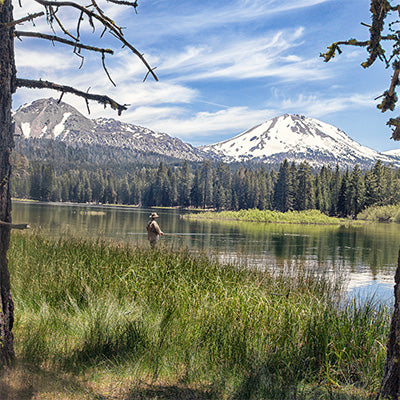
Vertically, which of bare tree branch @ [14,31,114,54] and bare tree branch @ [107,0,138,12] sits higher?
bare tree branch @ [107,0,138,12]

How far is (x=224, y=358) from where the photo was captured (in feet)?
17.0

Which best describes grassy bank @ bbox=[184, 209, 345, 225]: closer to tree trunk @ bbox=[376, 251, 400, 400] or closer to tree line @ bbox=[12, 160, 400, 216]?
tree line @ bbox=[12, 160, 400, 216]

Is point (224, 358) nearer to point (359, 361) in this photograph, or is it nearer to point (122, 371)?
point (122, 371)

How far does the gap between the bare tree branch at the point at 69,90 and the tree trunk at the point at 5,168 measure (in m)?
0.36

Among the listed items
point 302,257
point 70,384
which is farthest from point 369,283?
point 70,384

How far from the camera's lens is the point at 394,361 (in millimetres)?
3387

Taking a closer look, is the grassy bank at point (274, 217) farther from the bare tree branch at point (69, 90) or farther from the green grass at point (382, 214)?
the bare tree branch at point (69, 90)

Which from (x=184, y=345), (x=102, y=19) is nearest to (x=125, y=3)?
(x=102, y=19)

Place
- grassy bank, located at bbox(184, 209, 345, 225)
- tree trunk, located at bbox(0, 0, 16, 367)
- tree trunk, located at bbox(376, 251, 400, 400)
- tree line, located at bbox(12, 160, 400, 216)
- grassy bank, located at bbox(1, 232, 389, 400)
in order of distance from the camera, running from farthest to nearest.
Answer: tree line, located at bbox(12, 160, 400, 216) < grassy bank, located at bbox(184, 209, 345, 225) < grassy bank, located at bbox(1, 232, 389, 400) < tree trunk, located at bbox(0, 0, 16, 367) < tree trunk, located at bbox(376, 251, 400, 400)

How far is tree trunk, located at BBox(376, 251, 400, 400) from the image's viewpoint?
3340 millimetres

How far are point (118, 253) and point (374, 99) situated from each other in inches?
296

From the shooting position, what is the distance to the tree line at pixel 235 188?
309 feet

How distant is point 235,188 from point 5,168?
494 feet

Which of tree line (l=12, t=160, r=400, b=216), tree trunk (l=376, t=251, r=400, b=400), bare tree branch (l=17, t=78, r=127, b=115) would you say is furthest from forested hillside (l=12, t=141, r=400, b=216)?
tree trunk (l=376, t=251, r=400, b=400)
